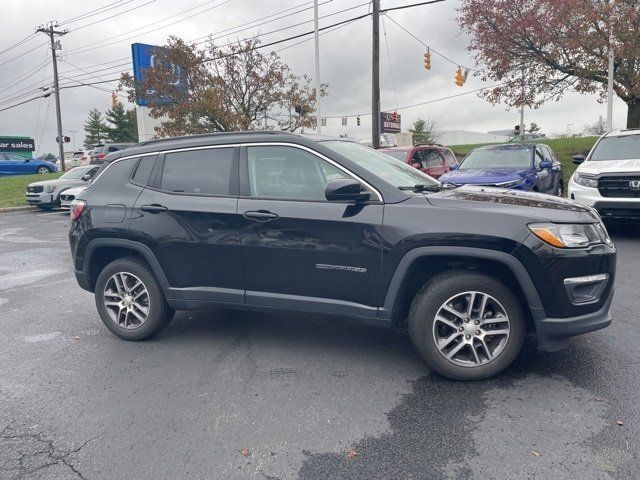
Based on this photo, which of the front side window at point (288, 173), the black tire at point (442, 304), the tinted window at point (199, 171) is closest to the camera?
the black tire at point (442, 304)

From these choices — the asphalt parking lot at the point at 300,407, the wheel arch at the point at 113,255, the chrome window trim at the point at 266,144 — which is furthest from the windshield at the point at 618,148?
the wheel arch at the point at 113,255

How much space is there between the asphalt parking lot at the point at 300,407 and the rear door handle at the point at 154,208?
47.5 inches

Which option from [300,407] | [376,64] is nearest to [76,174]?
[376,64]

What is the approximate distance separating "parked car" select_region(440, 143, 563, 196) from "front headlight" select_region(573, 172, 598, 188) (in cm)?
110

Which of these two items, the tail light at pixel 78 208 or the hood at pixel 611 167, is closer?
the tail light at pixel 78 208

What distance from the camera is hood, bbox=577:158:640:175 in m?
8.30

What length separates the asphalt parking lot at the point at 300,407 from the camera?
2.87 meters

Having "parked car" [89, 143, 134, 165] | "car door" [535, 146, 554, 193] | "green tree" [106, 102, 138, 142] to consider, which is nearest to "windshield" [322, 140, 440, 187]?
"car door" [535, 146, 554, 193]

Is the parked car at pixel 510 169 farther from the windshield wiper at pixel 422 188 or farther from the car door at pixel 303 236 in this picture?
the car door at pixel 303 236

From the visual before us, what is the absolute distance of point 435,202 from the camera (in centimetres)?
381

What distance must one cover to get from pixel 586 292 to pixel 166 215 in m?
3.30

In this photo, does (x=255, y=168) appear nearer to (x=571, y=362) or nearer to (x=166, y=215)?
(x=166, y=215)

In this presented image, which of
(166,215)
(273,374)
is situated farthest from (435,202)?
(166,215)

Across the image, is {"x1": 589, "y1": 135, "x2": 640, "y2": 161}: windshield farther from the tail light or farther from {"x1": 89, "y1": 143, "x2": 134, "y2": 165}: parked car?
{"x1": 89, "y1": 143, "x2": 134, "y2": 165}: parked car
